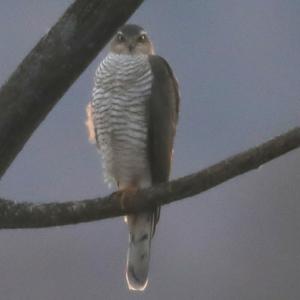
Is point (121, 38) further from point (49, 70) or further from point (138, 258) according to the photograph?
point (49, 70)

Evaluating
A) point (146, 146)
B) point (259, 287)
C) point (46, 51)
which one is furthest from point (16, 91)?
point (259, 287)

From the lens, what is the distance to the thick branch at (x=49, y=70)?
10.6 ft

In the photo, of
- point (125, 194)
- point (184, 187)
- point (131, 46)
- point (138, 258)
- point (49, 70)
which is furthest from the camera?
point (131, 46)

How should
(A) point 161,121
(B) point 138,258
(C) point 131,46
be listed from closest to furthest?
(A) point 161,121 < (B) point 138,258 < (C) point 131,46

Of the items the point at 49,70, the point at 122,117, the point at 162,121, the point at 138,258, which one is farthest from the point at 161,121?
the point at 49,70

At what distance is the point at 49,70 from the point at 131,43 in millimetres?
2083

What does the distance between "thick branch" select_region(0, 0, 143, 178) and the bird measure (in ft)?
5.06

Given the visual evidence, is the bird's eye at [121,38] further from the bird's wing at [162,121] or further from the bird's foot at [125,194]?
the bird's foot at [125,194]

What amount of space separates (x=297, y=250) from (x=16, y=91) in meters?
13.6

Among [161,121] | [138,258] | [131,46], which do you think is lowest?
[138,258]

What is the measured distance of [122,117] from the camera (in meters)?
4.88

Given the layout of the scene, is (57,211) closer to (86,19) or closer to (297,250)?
(86,19)

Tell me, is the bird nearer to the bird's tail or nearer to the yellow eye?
the bird's tail

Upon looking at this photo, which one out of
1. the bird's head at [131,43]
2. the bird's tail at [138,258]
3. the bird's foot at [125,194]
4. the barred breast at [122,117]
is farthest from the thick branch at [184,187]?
A: the bird's head at [131,43]
